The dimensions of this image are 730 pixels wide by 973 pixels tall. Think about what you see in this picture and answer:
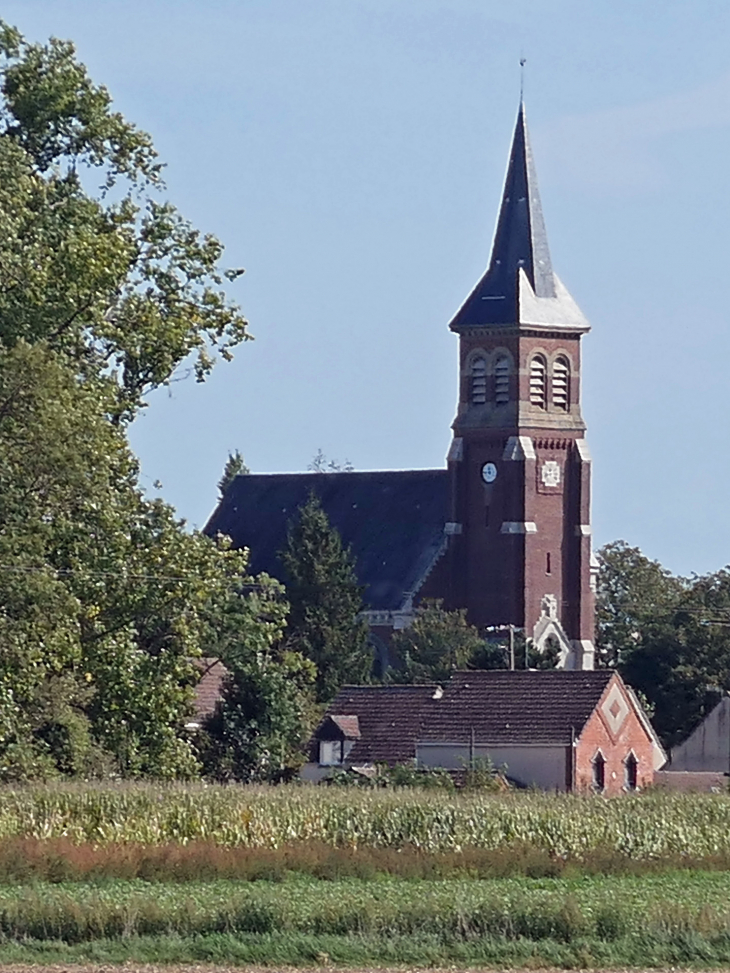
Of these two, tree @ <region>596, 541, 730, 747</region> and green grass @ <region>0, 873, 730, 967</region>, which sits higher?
tree @ <region>596, 541, 730, 747</region>

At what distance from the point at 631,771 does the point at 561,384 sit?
143 feet

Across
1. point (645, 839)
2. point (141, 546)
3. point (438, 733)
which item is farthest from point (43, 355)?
point (438, 733)

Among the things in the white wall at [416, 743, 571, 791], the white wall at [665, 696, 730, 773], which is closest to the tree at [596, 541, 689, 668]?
the white wall at [665, 696, 730, 773]

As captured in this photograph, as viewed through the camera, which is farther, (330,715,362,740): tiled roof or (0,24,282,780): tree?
(330,715,362,740): tiled roof

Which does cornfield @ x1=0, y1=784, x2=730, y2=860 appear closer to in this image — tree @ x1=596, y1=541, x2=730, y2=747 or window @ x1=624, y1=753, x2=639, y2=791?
window @ x1=624, y1=753, x2=639, y2=791

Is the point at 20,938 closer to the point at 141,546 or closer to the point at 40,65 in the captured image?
the point at 141,546

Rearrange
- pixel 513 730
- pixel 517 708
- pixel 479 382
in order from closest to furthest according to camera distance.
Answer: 1. pixel 513 730
2. pixel 517 708
3. pixel 479 382

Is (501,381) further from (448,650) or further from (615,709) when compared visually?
(615,709)

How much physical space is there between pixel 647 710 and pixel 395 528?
2819 centimetres

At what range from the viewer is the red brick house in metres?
59.5

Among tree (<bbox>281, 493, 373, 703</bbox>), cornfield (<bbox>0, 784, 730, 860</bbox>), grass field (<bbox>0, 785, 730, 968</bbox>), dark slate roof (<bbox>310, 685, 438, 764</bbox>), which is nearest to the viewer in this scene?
grass field (<bbox>0, 785, 730, 968</bbox>)

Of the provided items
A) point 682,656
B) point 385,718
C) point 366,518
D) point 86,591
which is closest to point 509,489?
point 366,518

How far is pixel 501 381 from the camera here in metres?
104

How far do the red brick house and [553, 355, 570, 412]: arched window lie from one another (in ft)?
134
